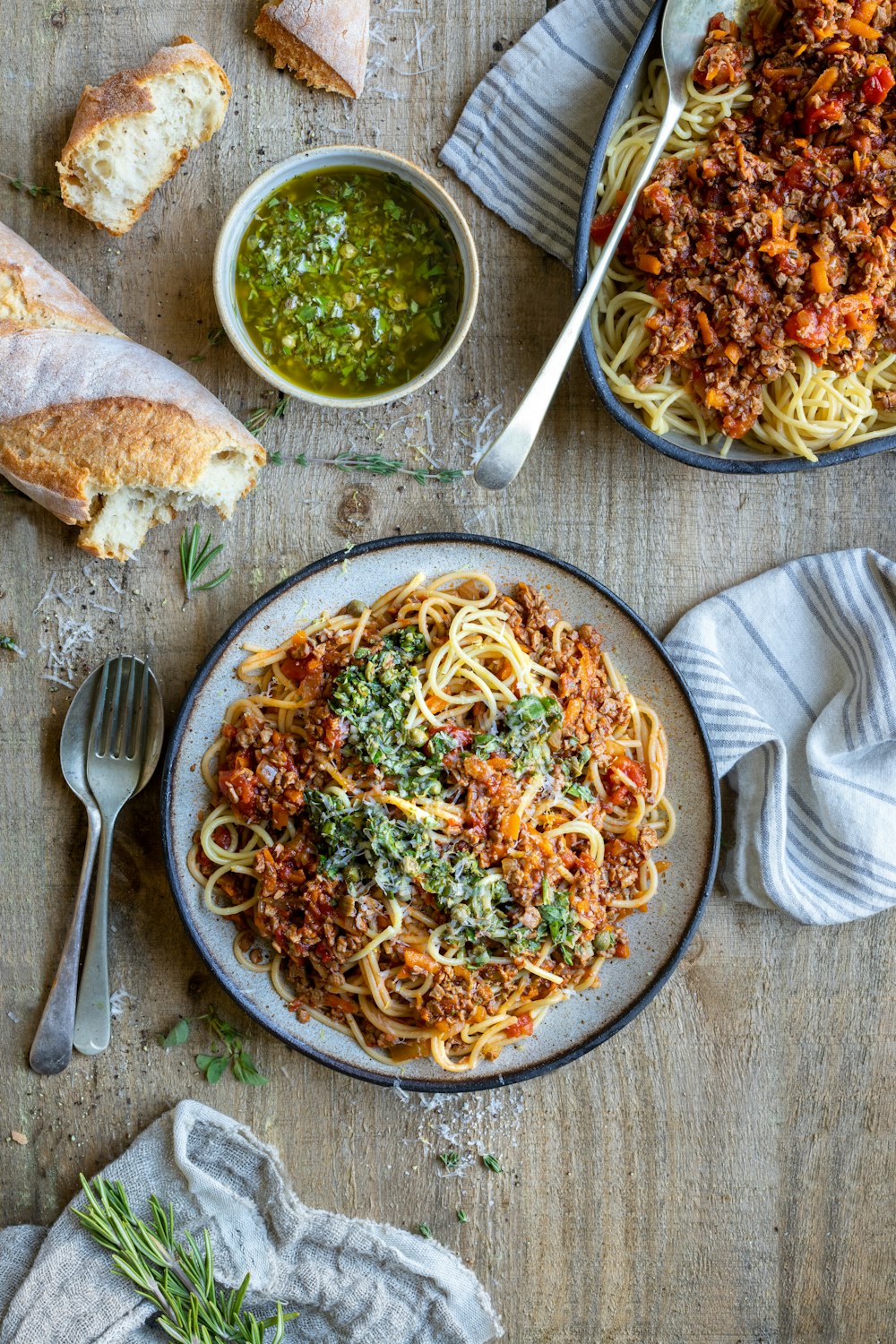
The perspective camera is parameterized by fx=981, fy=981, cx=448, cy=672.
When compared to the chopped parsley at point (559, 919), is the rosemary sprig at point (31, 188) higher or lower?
higher

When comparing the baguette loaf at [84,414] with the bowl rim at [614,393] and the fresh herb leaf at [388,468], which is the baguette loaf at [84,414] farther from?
the bowl rim at [614,393]

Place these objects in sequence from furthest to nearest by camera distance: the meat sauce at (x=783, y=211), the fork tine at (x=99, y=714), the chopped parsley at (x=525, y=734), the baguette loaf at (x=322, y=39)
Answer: the fork tine at (x=99, y=714) < the baguette loaf at (x=322, y=39) < the chopped parsley at (x=525, y=734) < the meat sauce at (x=783, y=211)

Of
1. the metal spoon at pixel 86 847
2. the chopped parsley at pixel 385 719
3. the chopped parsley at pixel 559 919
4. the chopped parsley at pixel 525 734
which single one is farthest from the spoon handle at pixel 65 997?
the chopped parsley at pixel 559 919

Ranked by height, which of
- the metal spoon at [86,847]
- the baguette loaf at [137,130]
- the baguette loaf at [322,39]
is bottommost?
the metal spoon at [86,847]

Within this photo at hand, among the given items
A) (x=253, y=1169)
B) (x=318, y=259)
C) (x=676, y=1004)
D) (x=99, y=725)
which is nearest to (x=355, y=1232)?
(x=253, y=1169)

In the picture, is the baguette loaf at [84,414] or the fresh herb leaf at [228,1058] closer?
the baguette loaf at [84,414]

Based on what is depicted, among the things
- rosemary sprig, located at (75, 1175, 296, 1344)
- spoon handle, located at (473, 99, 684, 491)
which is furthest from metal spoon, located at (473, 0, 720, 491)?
rosemary sprig, located at (75, 1175, 296, 1344)

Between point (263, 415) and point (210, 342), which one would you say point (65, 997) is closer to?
point (263, 415)

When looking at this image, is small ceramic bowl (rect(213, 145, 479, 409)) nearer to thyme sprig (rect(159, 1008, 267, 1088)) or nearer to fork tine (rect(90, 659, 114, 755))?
fork tine (rect(90, 659, 114, 755))
